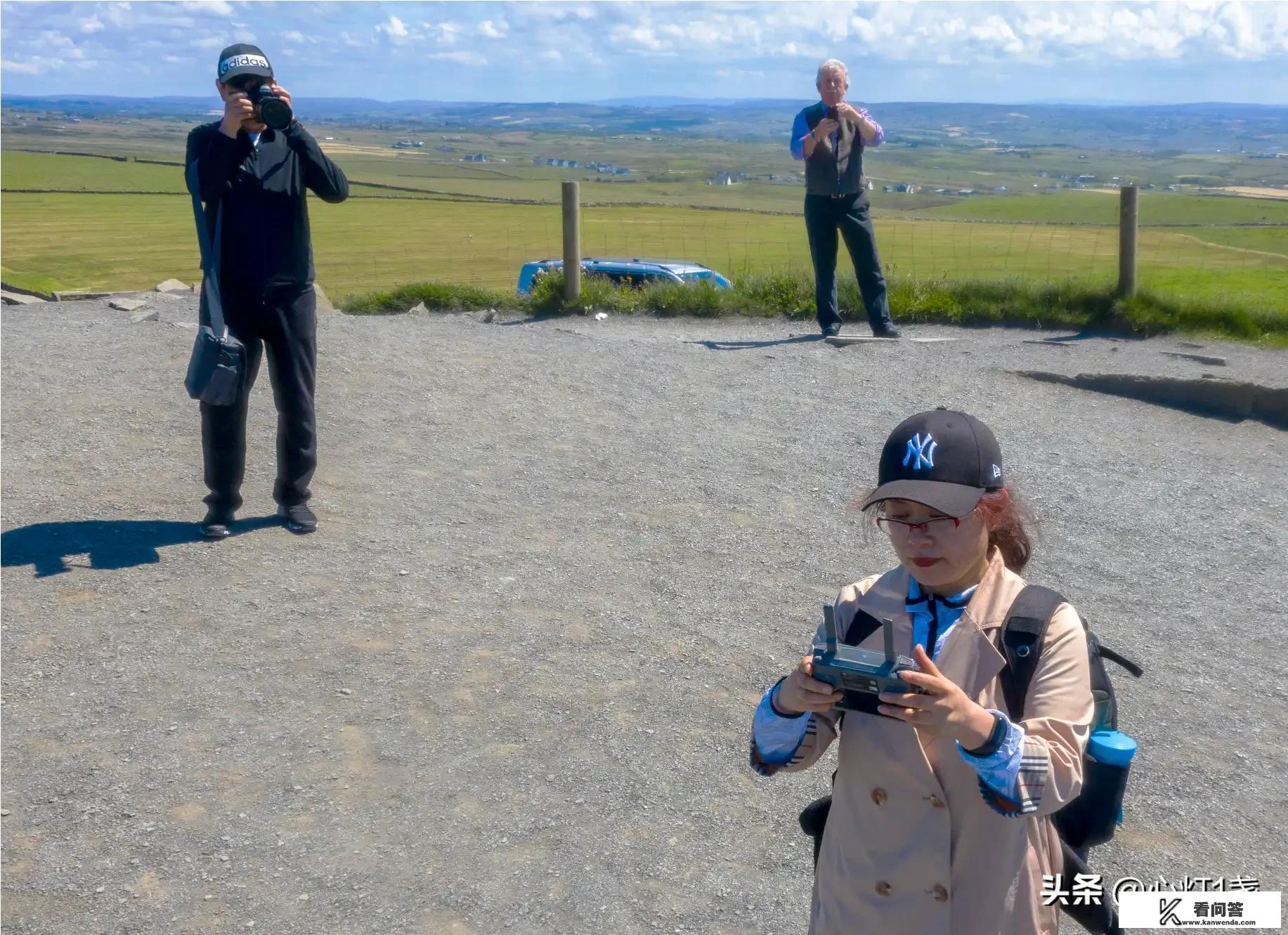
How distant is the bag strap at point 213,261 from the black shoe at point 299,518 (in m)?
0.98

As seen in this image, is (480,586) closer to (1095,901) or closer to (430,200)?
(1095,901)

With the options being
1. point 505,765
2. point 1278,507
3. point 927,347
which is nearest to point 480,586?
point 505,765

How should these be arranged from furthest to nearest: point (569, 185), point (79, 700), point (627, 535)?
point (569, 185), point (627, 535), point (79, 700)

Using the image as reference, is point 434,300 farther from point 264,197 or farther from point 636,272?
point 264,197

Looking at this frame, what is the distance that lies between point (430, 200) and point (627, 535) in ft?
166

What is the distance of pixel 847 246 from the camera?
10.2m

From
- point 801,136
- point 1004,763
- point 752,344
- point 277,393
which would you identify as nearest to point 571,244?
point 752,344

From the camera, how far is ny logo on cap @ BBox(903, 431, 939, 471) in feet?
7.16

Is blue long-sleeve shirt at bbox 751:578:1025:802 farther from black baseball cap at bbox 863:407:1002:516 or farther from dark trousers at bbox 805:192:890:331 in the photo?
dark trousers at bbox 805:192:890:331

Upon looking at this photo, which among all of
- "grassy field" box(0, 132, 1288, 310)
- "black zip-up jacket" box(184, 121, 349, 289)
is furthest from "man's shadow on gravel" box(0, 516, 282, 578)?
"grassy field" box(0, 132, 1288, 310)

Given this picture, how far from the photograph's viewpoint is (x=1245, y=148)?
12469 cm

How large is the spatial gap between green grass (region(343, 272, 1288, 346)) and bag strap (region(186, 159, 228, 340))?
7068 mm

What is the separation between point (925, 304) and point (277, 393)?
25.2 feet

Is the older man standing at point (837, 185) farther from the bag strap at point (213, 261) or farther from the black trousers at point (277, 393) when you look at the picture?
the bag strap at point (213, 261)
